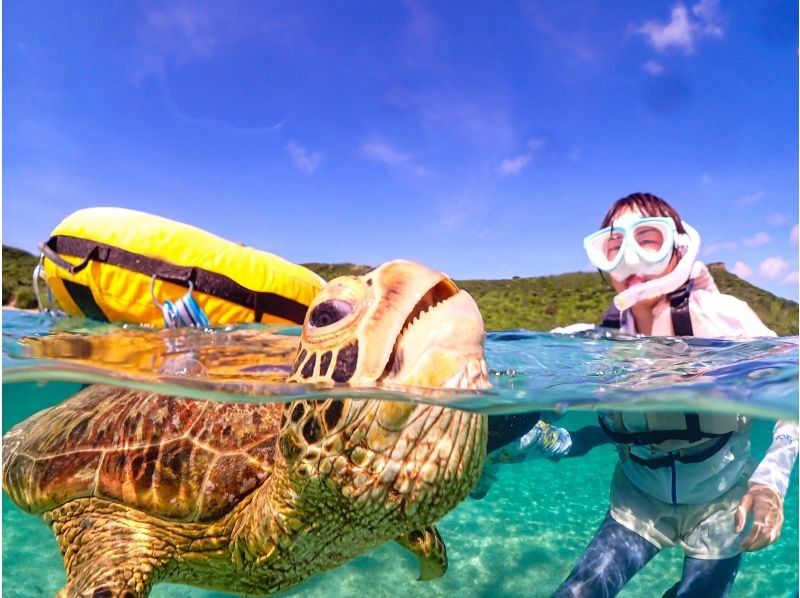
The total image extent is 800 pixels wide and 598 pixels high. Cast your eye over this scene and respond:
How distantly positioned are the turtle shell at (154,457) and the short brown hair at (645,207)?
11.5 ft

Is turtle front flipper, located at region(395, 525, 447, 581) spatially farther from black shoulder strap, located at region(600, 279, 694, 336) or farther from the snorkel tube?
black shoulder strap, located at region(600, 279, 694, 336)

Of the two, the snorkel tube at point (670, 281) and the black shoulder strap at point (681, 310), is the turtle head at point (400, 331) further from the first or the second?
the black shoulder strap at point (681, 310)

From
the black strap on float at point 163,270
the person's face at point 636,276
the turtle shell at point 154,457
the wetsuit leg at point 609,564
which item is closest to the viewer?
the turtle shell at point 154,457

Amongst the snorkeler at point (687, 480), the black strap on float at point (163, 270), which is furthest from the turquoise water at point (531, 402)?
the black strap on float at point (163, 270)

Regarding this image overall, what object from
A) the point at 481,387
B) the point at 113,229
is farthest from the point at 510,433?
the point at 113,229

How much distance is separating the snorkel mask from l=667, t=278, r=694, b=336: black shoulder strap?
147mm

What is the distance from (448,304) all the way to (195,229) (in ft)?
17.6

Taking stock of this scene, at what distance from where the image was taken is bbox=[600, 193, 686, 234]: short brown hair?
14.8ft

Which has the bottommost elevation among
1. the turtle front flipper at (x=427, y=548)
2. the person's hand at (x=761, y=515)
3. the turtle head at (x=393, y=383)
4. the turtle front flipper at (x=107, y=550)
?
the turtle front flipper at (x=427, y=548)

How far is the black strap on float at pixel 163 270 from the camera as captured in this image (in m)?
5.82

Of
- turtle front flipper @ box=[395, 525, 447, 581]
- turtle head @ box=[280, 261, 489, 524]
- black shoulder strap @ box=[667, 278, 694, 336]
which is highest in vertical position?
black shoulder strap @ box=[667, 278, 694, 336]

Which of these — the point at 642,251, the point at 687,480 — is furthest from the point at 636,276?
the point at 687,480

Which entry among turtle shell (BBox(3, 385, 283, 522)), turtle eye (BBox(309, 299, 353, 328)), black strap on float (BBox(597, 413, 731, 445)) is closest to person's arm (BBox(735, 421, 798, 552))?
black strap on float (BBox(597, 413, 731, 445))

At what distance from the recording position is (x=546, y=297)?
9.76 m
